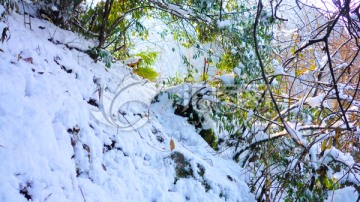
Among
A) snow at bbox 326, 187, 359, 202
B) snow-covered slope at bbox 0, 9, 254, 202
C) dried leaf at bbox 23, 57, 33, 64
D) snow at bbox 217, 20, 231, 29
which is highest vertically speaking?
snow at bbox 217, 20, 231, 29

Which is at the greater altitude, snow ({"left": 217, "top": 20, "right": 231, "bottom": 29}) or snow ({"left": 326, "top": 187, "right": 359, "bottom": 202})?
snow ({"left": 217, "top": 20, "right": 231, "bottom": 29})

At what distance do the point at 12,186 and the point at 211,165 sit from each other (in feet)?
7.76

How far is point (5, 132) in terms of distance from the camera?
1880 millimetres

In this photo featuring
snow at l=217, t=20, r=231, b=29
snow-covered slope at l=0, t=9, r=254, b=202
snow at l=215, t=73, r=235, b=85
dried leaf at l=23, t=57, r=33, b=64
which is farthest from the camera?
snow at l=215, t=73, r=235, b=85

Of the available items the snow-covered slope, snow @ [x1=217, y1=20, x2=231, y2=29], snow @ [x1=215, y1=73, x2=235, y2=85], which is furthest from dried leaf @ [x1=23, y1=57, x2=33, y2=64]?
snow @ [x1=215, y1=73, x2=235, y2=85]

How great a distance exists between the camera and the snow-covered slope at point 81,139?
1910 mm

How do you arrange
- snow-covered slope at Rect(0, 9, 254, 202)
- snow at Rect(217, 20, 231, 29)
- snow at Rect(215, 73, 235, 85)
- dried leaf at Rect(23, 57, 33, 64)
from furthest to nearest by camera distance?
snow at Rect(215, 73, 235, 85) → snow at Rect(217, 20, 231, 29) → dried leaf at Rect(23, 57, 33, 64) → snow-covered slope at Rect(0, 9, 254, 202)

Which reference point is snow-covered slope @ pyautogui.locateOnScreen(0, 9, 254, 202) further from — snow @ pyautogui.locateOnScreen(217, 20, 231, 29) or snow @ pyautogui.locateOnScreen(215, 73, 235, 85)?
snow @ pyautogui.locateOnScreen(217, 20, 231, 29)

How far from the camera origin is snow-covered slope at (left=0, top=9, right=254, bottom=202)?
1.91 metres

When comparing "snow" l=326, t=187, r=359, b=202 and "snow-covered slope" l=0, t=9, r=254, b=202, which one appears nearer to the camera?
"snow-covered slope" l=0, t=9, r=254, b=202

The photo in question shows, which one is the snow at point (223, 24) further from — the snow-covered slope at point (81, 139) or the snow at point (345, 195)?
the snow at point (345, 195)

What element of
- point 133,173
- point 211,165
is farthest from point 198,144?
point 133,173

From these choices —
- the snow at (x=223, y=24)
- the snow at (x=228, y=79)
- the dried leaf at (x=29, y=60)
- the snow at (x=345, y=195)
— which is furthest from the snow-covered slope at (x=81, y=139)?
the snow at (x=223, y=24)

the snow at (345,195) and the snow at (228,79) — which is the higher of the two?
the snow at (228,79)
